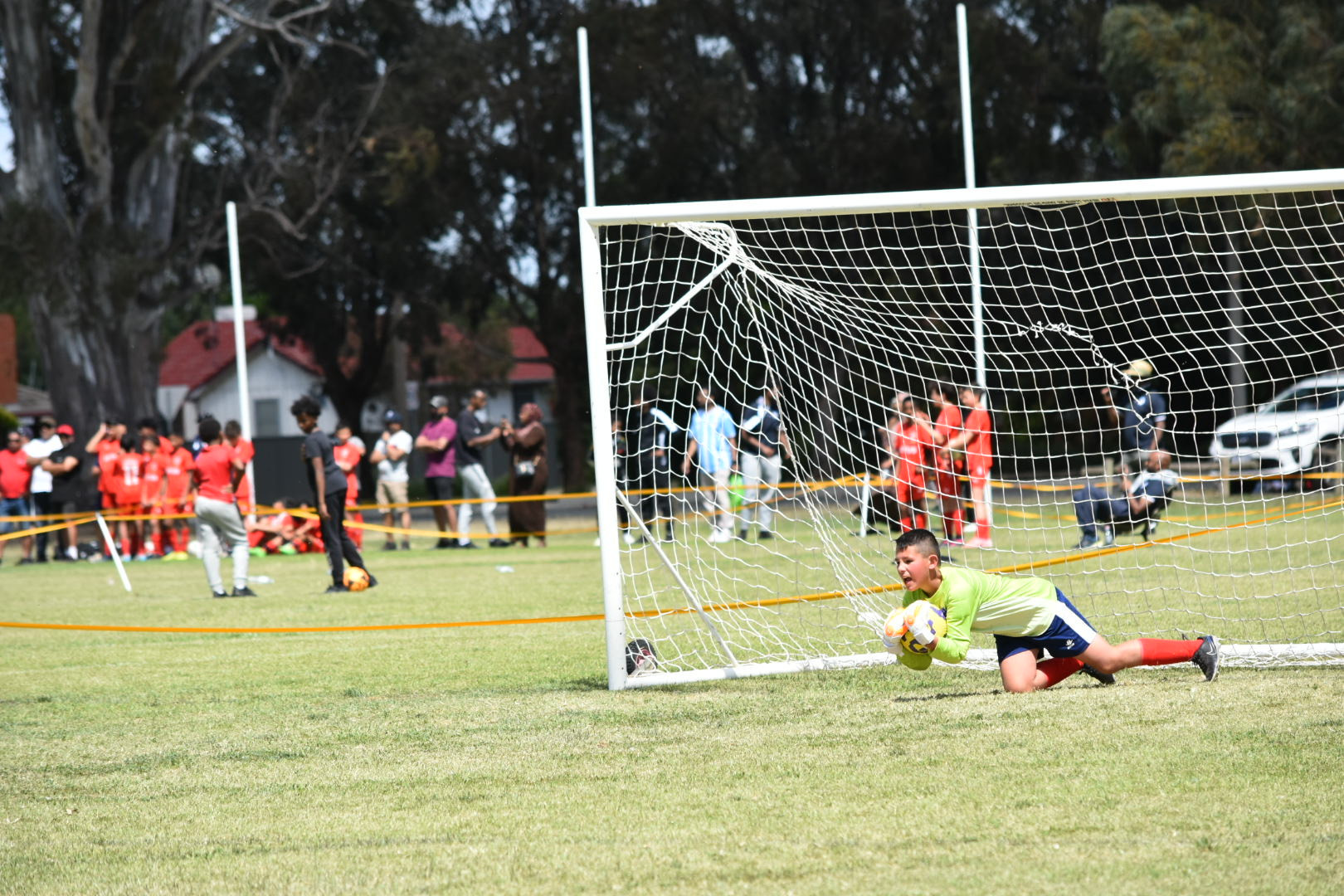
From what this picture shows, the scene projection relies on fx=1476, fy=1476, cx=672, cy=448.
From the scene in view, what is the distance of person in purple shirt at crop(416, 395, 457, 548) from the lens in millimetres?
20344

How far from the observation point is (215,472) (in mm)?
13938

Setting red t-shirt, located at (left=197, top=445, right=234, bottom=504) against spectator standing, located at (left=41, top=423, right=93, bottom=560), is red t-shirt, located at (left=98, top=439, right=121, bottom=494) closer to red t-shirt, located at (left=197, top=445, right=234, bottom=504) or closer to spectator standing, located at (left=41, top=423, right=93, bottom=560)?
spectator standing, located at (left=41, top=423, right=93, bottom=560)

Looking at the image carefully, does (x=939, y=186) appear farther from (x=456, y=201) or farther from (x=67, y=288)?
(x=67, y=288)

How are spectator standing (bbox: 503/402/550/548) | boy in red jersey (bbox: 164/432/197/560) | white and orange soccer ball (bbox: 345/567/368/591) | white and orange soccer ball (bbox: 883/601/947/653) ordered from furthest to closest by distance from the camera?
boy in red jersey (bbox: 164/432/197/560)
spectator standing (bbox: 503/402/550/548)
white and orange soccer ball (bbox: 345/567/368/591)
white and orange soccer ball (bbox: 883/601/947/653)

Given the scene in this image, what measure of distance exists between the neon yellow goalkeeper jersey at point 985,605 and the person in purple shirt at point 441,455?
1388 centimetres

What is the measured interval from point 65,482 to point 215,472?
9956 mm

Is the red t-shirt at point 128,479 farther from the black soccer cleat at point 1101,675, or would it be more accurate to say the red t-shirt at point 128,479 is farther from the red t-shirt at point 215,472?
the black soccer cleat at point 1101,675

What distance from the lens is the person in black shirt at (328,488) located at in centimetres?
1364

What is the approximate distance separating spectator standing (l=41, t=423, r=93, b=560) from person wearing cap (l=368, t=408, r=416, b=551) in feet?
15.0

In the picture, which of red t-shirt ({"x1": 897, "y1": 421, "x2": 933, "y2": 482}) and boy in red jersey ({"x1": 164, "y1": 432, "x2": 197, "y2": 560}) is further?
boy in red jersey ({"x1": 164, "y1": 432, "x2": 197, "y2": 560})

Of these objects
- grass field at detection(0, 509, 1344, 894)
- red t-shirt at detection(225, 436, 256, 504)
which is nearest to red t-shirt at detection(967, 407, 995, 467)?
grass field at detection(0, 509, 1344, 894)

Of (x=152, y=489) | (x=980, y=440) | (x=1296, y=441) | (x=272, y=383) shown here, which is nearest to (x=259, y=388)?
(x=272, y=383)

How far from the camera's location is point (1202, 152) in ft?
86.6

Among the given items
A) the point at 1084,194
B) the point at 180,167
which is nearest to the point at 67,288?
the point at 180,167
